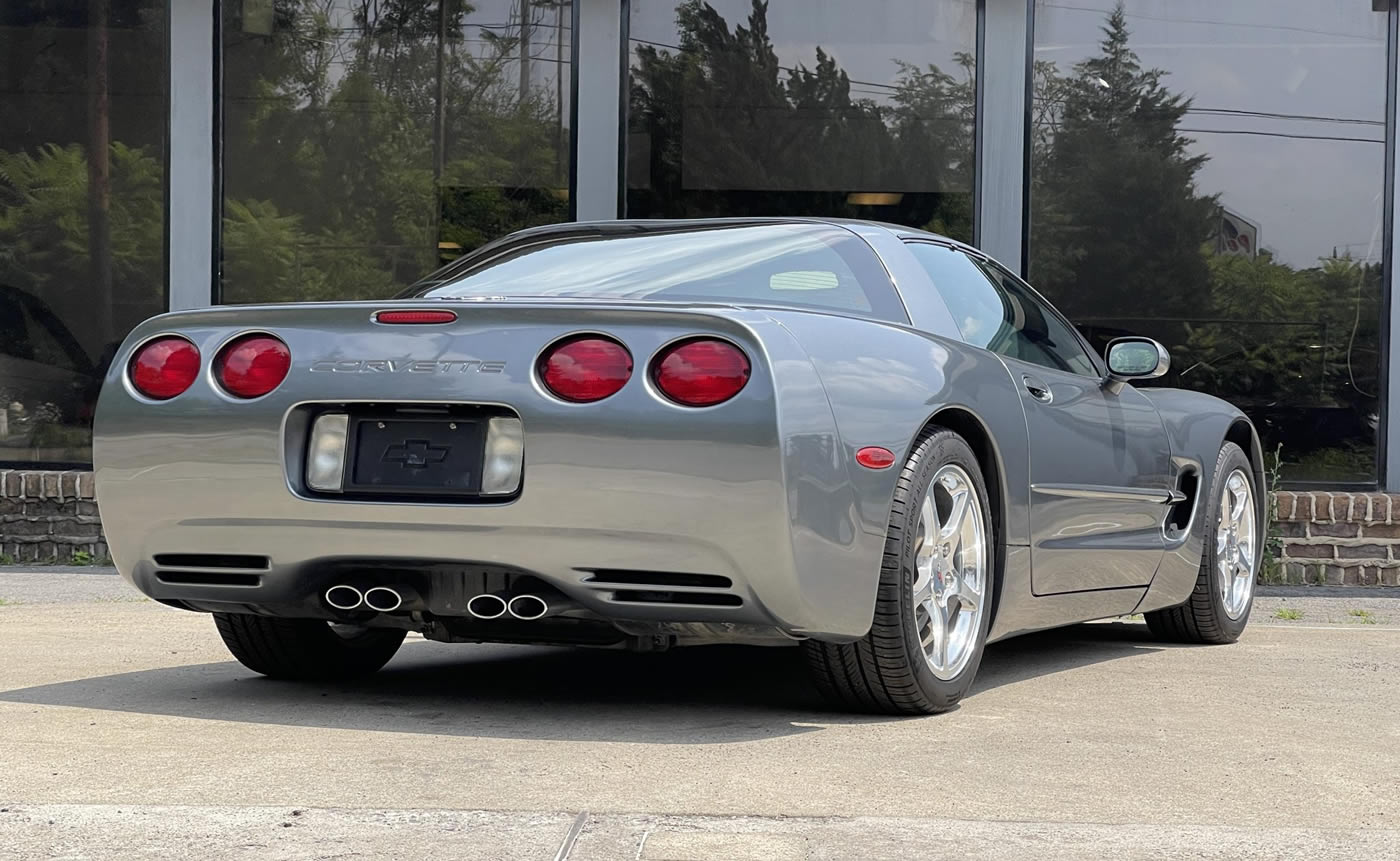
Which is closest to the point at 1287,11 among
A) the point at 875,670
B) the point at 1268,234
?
the point at 1268,234

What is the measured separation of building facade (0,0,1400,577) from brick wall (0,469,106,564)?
0.02m

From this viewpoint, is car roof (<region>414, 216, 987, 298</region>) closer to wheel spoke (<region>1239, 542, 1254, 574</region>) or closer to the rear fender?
the rear fender

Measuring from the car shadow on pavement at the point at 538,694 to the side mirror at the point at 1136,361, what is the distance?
89 cm

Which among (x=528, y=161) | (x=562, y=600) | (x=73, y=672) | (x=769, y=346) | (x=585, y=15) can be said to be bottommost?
(x=73, y=672)

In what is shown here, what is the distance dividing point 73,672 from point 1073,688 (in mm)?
2709

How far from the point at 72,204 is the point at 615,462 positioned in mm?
7531

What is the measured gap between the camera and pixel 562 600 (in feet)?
13.2

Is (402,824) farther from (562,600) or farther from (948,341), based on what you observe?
(948,341)

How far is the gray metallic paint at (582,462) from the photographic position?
12.6 feet

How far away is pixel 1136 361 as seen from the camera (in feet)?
18.3

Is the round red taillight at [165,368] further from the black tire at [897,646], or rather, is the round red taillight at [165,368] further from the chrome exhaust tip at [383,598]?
the black tire at [897,646]

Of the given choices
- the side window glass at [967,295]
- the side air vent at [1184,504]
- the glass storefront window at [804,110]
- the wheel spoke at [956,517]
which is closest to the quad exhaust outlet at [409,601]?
the wheel spoke at [956,517]

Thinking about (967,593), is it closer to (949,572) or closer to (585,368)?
(949,572)

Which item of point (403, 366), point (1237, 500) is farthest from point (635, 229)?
point (1237, 500)
